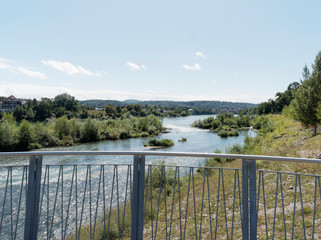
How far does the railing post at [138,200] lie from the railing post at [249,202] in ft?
3.60

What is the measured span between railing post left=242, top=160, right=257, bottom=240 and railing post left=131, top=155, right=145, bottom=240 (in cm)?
110

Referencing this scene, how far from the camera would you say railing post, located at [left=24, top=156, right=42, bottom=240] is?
279cm

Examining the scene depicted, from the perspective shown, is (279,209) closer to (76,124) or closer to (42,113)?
(76,124)

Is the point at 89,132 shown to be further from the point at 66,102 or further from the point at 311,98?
the point at 66,102

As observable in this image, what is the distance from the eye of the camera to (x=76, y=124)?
3856cm

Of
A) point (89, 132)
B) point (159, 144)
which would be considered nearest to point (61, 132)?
point (89, 132)

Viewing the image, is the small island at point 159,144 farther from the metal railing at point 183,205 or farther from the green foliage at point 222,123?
the green foliage at point 222,123

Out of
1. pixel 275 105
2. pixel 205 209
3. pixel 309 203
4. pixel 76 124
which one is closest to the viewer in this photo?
pixel 309 203

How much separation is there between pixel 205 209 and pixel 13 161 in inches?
751

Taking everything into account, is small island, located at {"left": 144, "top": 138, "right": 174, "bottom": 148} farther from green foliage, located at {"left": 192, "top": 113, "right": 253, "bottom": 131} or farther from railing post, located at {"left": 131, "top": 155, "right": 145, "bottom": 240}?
railing post, located at {"left": 131, "top": 155, "right": 145, "bottom": 240}

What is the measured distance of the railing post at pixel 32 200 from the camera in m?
2.79

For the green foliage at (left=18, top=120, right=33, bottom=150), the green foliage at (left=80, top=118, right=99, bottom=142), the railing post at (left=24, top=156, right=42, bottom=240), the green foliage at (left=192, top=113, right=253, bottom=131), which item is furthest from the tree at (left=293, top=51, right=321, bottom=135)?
the green foliage at (left=192, top=113, right=253, bottom=131)

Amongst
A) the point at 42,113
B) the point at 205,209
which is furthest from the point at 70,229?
the point at 42,113

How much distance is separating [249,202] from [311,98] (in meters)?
22.0
